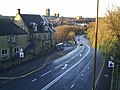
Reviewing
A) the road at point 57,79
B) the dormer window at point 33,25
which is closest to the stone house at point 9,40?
the road at point 57,79

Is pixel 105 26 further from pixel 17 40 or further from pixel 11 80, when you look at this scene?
pixel 17 40

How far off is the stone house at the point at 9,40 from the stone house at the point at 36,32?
3.83 m

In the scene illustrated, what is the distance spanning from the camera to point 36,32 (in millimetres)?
61250

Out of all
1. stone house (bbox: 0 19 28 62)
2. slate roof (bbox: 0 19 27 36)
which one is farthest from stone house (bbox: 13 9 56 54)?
slate roof (bbox: 0 19 27 36)

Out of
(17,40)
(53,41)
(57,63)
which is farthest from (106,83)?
(53,41)

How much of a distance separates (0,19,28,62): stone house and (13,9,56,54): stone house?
3833 millimetres

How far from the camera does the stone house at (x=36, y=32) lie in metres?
57.8

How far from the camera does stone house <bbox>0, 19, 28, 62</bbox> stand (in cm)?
4556

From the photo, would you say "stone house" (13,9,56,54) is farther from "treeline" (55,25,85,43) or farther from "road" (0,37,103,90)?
"treeline" (55,25,85,43)

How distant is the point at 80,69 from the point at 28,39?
16.8m

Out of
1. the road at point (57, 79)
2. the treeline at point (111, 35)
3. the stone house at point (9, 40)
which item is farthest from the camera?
the stone house at point (9, 40)

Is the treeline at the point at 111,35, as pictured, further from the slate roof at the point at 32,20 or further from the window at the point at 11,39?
the slate roof at the point at 32,20

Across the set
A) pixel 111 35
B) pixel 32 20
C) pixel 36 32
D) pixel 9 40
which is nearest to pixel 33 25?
pixel 36 32

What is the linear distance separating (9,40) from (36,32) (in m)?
14.5
